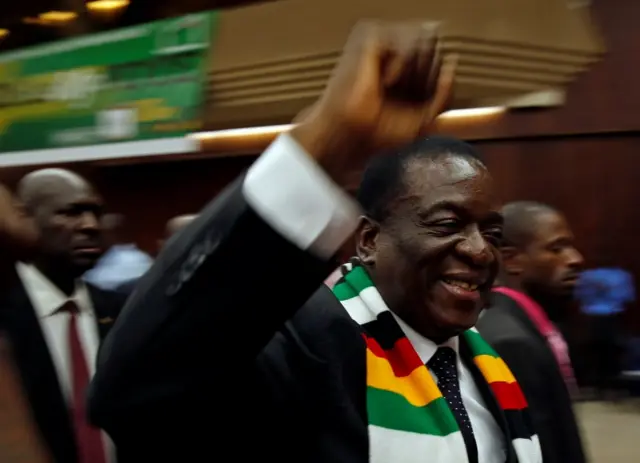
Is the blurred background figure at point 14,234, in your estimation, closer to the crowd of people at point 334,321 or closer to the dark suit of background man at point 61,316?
the crowd of people at point 334,321

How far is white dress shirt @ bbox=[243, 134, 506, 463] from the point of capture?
830mm

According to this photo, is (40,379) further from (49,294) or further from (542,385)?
(542,385)

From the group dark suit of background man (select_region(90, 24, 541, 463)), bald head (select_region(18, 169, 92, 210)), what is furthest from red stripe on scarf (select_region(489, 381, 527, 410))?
bald head (select_region(18, 169, 92, 210))

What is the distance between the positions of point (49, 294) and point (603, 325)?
4.34 m

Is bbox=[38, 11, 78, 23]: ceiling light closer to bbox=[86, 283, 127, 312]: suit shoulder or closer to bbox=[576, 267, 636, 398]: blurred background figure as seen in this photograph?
bbox=[576, 267, 636, 398]: blurred background figure

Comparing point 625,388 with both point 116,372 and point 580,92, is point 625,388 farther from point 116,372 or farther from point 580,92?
point 116,372

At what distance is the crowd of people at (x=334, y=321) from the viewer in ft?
2.80

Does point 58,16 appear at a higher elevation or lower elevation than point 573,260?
higher

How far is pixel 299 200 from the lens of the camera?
83 centimetres

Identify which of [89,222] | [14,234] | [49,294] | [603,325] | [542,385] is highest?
[14,234]

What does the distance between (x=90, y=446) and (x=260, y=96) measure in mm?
5669

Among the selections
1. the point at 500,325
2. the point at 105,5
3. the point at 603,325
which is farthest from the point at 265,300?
the point at 105,5

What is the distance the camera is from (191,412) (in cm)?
94

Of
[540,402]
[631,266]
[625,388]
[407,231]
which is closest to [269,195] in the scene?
[407,231]
